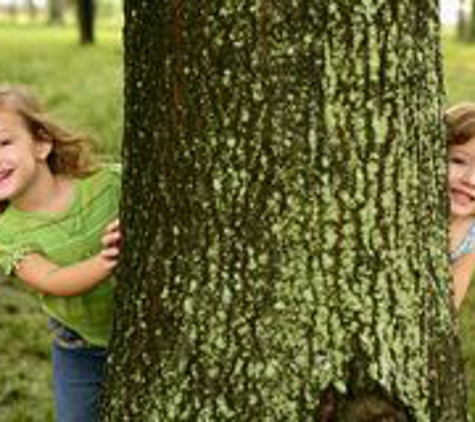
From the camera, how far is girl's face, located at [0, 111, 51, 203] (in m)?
3.22

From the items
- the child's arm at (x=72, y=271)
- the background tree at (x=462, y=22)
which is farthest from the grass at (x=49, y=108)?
the background tree at (x=462, y=22)

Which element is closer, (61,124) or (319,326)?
(319,326)

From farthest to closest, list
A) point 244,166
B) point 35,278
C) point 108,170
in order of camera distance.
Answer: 1. point 108,170
2. point 35,278
3. point 244,166

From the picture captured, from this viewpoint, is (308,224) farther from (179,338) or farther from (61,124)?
(61,124)

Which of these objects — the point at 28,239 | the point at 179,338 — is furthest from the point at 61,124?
the point at 179,338

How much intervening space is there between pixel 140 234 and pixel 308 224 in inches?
18.5

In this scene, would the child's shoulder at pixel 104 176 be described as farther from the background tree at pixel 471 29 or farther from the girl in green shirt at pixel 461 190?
the background tree at pixel 471 29

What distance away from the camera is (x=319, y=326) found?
2715mm

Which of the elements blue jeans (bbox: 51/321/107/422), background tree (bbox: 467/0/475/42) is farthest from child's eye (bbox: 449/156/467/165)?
background tree (bbox: 467/0/475/42)

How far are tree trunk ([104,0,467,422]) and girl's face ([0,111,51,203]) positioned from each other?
48 cm

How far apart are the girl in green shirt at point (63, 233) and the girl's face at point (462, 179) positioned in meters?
0.99

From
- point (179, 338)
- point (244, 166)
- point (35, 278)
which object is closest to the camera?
point (244, 166)

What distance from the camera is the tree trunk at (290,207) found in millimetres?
2602

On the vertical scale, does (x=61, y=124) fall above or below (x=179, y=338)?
above
